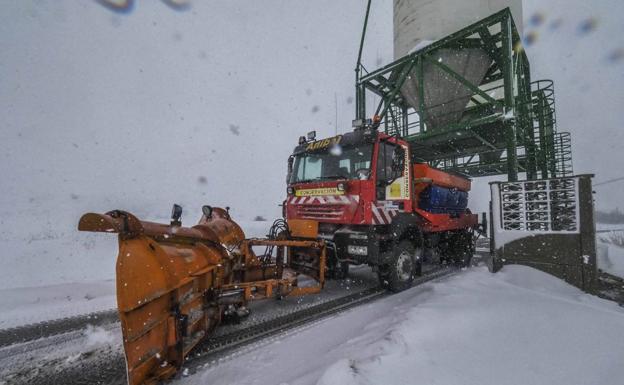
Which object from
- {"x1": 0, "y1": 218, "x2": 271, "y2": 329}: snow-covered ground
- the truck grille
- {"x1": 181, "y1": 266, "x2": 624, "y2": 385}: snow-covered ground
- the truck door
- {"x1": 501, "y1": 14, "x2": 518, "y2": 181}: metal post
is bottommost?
{"x1": 0, "y1": 218, "x2": 271, "y2": 329}: snow-covered ground

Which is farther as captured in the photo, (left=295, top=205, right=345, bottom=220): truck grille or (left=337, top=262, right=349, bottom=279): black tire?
(left=337, top=262, right=349, bottom=279): black tire

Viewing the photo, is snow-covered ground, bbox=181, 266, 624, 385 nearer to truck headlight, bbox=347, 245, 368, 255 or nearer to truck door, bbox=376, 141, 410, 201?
truck headlight, bbox=347, 245, 368, 255

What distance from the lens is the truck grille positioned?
16.0 feet

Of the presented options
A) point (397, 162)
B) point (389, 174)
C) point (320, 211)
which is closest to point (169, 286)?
point (320, 211)

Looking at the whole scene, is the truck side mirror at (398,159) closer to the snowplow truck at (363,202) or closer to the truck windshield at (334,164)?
the snowplow truck at (363,202)

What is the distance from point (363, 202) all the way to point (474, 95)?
8.80m

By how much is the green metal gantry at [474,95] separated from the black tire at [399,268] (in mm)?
4960

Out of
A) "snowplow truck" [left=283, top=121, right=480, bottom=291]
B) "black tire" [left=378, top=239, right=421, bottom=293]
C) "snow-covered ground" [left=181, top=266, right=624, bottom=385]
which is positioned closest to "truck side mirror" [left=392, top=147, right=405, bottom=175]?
"snowplow truck" [left=283, top=121, right=480, bottom=291]

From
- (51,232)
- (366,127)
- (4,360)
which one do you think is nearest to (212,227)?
(4,360)

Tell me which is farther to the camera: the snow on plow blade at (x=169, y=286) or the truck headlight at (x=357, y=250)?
the truck headlight at (x=357, y=250)

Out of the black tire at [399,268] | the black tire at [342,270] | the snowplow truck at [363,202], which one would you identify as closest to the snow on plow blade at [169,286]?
the snowplow truck at [363,202]

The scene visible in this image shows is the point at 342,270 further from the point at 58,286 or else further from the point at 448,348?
the point at 58,286

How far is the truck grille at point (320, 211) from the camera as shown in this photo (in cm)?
487

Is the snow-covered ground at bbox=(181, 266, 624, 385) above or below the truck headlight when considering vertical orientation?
below
